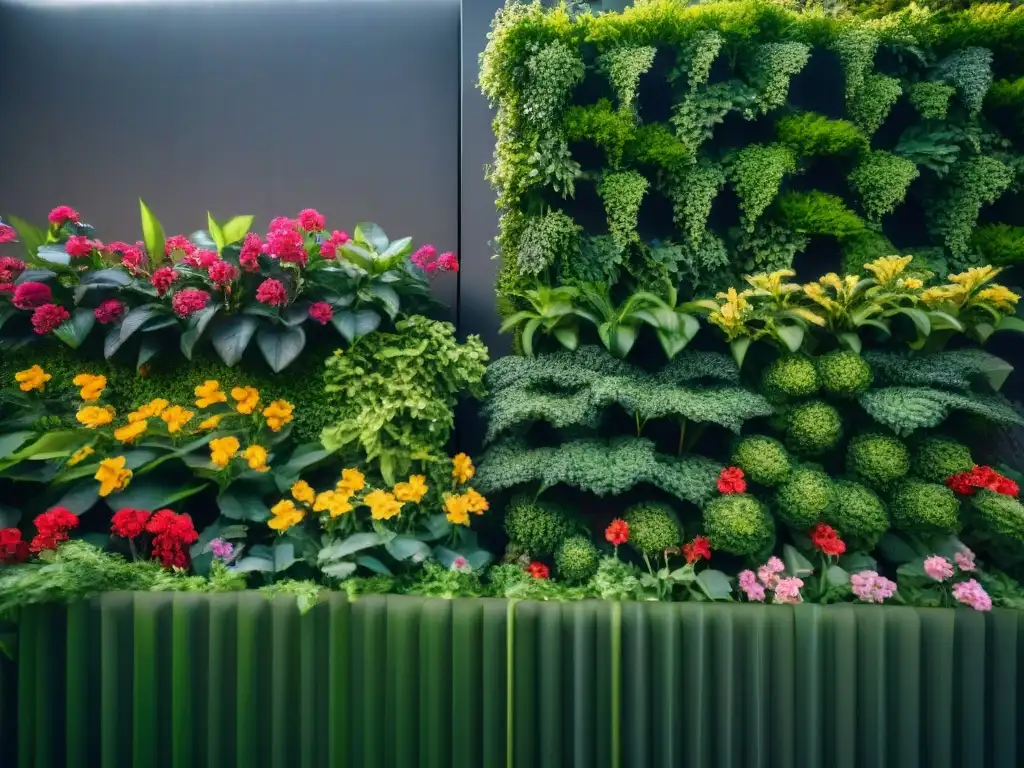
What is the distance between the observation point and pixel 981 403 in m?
1.97

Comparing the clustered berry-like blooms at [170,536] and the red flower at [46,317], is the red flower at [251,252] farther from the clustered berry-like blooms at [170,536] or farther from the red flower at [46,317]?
the clustered berry-like blooms at [170,536]

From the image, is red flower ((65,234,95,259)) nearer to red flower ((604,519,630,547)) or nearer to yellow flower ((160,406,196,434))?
yellow flower ((160,406,196,434))

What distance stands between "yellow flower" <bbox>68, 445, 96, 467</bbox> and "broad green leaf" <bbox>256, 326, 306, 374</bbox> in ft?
2.11

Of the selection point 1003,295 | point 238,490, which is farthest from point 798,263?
point 238,490

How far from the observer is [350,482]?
1868 mm

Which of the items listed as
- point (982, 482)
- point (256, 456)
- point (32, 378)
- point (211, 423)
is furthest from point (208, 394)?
point (982, 482)

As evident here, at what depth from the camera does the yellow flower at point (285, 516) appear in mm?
1811

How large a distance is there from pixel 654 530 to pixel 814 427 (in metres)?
0.67

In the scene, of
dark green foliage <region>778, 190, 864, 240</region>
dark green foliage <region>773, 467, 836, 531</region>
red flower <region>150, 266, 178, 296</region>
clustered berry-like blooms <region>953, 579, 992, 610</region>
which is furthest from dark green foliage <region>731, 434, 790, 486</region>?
red flower <region>150, 266, 178, 296</region>

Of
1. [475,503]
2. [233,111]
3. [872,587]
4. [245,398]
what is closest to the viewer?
[872,587]

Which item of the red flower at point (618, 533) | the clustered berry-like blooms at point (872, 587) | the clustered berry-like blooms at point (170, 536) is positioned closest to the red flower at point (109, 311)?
the clustered berry-like blooms at point (170, 536)

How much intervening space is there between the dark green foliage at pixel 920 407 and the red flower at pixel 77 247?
2.90m

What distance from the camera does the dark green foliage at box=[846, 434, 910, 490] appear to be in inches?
77.0

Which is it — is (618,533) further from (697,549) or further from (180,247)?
(180,247)
